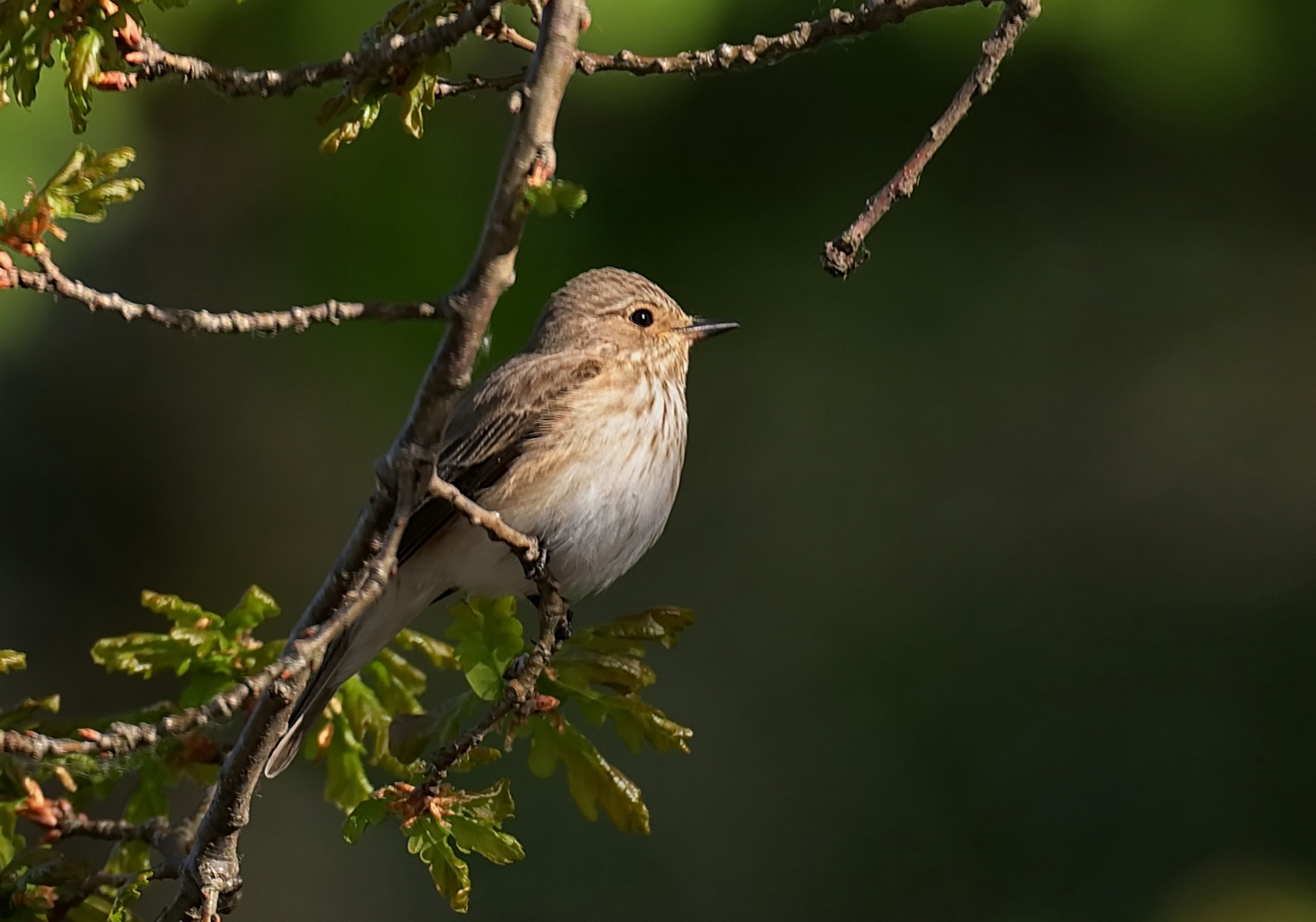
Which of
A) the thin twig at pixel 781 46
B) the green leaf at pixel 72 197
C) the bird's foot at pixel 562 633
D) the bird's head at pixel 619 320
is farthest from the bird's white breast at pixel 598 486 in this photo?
the green leaf at pixel 72 197

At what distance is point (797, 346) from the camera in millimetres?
5891

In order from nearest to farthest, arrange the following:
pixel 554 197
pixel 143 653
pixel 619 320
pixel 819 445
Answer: pixel 554 197 → pixel 143 653 → pixel 619 320 → pixel 819 445

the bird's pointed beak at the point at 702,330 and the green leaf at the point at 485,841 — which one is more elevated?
the bird's pointed beak at the point at 702,330

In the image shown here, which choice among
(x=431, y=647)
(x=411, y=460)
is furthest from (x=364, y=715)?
(x=411, y=460)

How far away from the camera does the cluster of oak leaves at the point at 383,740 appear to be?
2.18 metres

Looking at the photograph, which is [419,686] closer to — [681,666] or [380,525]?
[380,525]

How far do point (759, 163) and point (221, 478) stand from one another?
2.28m

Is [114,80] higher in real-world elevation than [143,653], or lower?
higher

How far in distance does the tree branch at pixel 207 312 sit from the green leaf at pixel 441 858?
75cm

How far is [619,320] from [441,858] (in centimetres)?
166

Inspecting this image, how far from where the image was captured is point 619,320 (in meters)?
3.57

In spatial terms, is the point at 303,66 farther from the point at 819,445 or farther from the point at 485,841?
the point at 819,445

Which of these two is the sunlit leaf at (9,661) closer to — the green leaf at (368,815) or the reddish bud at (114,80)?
the green leaf at (368,815)

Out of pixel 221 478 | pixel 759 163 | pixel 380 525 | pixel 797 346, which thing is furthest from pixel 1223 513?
pixel 380 525
